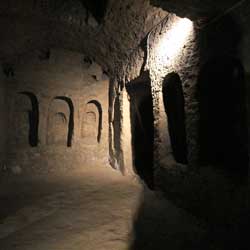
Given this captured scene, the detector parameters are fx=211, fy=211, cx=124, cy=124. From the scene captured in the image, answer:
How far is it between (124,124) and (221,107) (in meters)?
3.33

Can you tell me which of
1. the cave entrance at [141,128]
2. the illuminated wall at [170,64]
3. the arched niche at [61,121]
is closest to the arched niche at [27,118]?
the arched niche at [61,121]

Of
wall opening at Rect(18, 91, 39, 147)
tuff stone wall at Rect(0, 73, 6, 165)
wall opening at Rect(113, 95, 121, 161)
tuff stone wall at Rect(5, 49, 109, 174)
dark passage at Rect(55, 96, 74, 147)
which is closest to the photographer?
tuff stone wall at Rect(0, 73, 6, 165)

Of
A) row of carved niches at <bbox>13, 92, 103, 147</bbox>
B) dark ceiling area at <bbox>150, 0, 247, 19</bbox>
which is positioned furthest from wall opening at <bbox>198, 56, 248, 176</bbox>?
row of carved niches at <bbox>13, 92, 103, 147</bbox>

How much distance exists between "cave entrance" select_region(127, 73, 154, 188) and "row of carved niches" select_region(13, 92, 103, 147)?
182 cm

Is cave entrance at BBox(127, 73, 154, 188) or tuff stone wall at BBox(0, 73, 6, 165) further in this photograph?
tuff stone wall at BBox(0, 73, 6, 165)

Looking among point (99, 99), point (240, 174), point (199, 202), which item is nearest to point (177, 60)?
point (240, 174)

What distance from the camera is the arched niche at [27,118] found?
7.10m

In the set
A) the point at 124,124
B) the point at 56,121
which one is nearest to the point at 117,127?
the point at 124,124

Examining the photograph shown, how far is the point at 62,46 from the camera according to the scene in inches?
272

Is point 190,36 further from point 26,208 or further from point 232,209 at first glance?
point 26,208

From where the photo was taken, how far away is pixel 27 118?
729cm

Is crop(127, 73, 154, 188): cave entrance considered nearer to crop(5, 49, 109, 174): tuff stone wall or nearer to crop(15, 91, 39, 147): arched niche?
crop(5, 49, 109, 174): tuff stone wall

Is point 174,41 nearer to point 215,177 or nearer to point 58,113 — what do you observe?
point 215,177

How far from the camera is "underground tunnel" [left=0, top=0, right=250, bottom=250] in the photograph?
2.74 meters
